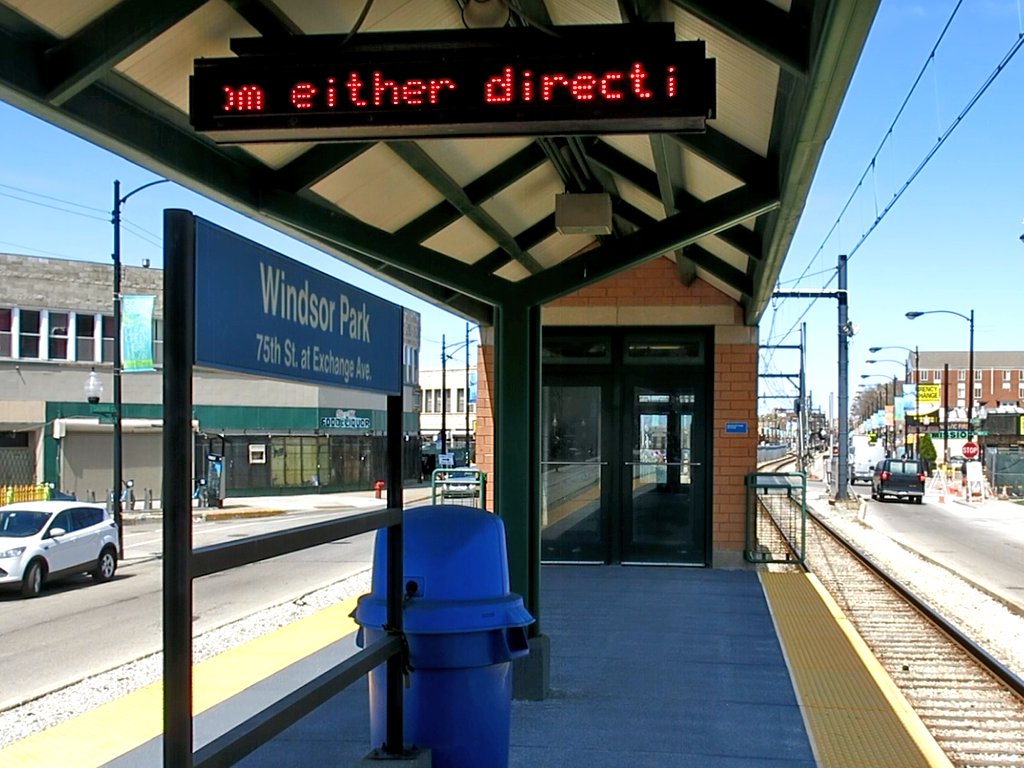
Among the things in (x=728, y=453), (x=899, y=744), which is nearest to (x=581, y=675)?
(x=899, y=744)

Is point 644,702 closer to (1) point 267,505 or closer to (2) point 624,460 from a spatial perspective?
(2) point 624,460

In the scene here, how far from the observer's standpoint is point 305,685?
3.28 m

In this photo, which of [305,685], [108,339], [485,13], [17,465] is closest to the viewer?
[305,685]

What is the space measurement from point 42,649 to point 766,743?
808 cm

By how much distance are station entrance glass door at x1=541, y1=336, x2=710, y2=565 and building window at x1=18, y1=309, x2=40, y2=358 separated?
25144 millimetres

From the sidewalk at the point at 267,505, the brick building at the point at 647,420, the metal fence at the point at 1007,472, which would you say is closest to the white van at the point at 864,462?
the metal fence at the point at 1007,472

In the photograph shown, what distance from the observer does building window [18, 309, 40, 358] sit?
106ft

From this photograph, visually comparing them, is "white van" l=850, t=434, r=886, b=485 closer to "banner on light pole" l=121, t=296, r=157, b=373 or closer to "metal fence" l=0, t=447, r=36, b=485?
"metal fence" l=0, t=447, r=36, b=485

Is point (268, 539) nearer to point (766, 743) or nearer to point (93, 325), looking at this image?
point (766, 743)

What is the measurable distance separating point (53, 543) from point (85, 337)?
1922 centimetres

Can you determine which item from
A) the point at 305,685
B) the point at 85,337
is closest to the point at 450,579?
the point at 305,685

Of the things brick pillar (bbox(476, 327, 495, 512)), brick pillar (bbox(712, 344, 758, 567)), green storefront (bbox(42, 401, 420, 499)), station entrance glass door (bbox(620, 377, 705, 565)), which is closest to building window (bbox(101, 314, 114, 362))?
green storefront (bbox(42, 401, 420, 499))

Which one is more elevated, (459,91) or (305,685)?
(459,91)

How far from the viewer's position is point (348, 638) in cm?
886
